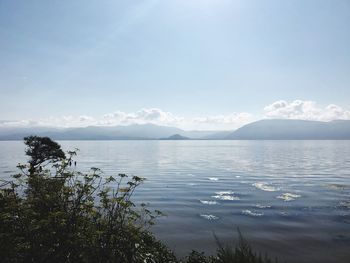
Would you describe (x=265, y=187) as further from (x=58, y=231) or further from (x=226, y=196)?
(x=58, y=231)

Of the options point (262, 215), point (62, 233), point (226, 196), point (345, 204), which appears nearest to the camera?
point (62, 233)

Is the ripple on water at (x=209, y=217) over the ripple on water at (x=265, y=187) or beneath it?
over

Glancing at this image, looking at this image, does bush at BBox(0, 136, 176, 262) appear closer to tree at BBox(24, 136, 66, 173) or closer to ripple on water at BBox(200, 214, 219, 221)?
ripple on water at BBox(200, 214, 219, 221)

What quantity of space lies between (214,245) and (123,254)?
481 inches

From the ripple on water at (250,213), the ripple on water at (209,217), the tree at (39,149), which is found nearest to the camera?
the ripple on water at (209,217)

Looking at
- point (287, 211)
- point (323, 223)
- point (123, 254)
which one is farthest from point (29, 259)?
point (287, 211)

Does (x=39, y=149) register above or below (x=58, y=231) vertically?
above

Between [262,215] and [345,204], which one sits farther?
[345,204]

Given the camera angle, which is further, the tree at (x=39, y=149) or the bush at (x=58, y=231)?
the tree at (x=39, y=149)

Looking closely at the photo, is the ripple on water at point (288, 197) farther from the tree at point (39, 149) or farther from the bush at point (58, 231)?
the tree at point (39, 149)

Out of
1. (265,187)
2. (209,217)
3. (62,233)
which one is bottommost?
(265,187)

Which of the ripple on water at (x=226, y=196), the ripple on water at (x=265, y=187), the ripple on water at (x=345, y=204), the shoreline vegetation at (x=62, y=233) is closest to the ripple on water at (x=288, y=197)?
the ripple on water at (x=265, y=187)

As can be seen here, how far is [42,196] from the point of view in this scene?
9.98 meters

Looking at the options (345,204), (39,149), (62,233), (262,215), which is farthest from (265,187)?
(62,233)
